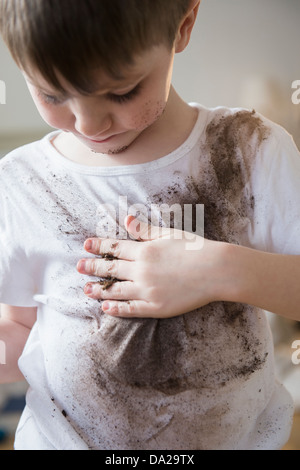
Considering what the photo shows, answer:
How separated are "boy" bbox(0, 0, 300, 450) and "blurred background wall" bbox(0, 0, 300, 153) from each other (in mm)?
780

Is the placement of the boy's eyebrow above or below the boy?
above

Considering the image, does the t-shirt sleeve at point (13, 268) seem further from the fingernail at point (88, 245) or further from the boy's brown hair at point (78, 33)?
the boy's brown hair at point (78, 33)

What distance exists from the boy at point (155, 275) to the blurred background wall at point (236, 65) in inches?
30.7

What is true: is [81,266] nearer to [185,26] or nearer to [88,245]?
[88,245]

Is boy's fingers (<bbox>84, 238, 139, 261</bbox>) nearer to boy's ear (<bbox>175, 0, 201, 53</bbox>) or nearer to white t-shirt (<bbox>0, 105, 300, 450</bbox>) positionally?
white t-shirt (<bbox>0, 105, 300, 450</bbox>)

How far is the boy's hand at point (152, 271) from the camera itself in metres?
0.62

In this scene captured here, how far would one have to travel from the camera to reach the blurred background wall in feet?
4.76

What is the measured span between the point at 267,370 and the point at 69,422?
29cm

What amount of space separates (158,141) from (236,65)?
3.41 ft

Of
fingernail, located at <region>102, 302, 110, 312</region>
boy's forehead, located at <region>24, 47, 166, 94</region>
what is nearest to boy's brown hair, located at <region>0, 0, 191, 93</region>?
boy's forehead, located at <region>24, 47, 166, 94</region>

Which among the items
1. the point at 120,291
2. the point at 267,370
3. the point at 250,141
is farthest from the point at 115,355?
the point at 250,141

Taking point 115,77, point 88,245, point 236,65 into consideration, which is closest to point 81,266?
point 88,245

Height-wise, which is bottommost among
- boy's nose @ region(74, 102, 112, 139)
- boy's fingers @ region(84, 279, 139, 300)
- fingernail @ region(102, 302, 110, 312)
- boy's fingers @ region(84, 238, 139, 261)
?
fingernail @ region(102, 302, 110, 312)
